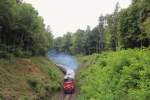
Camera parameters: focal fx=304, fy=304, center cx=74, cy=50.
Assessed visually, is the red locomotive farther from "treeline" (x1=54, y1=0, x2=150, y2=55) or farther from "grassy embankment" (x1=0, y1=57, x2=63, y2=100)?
"treeline" (x1=54, y1=0, x2=150, y2=55)

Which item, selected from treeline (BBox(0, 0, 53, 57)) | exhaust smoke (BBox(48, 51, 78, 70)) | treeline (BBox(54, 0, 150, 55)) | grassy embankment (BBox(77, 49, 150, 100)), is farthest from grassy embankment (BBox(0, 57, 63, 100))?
exhaust smoke (BBox(48, 51, 78, 70))

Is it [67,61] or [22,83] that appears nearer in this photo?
[22,83]

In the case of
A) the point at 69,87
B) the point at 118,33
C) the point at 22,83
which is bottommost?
the point at 69,87

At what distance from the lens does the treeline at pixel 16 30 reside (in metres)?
42.0

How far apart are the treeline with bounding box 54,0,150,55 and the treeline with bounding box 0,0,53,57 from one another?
17.5m

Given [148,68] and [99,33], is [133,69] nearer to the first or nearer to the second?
[148,68]

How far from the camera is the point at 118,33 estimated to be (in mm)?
64312

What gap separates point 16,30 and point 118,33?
2275 centimetres

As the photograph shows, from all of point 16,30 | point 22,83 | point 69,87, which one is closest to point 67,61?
point 16,30

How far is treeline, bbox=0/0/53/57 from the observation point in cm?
4203

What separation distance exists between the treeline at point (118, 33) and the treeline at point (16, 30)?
57.6ft

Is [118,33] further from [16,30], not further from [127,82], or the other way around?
[127,82]

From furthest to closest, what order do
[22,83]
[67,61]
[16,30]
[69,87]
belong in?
[67,61] < [16,30] < [69,87] < [22,83]

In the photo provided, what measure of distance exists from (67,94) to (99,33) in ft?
197
